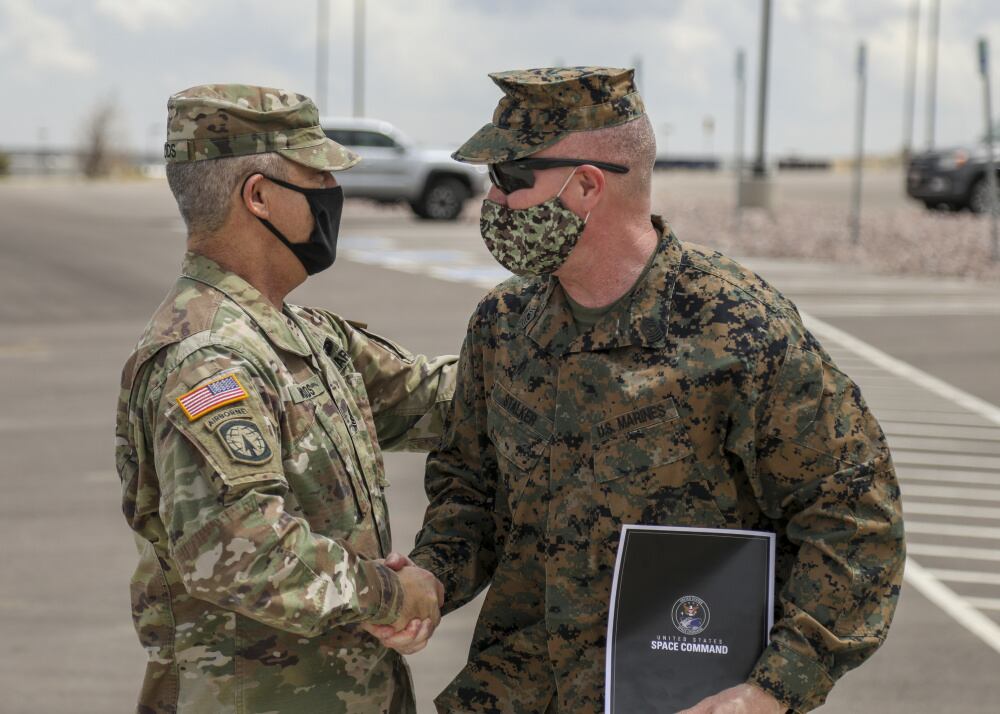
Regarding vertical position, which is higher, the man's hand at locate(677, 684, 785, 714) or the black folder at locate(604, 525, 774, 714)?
the black folder at locate(604, 525, 774, 714)

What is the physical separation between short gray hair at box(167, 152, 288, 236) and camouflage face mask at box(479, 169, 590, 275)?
1.53ft

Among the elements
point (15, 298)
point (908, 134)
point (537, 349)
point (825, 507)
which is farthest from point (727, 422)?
point (908, 134)

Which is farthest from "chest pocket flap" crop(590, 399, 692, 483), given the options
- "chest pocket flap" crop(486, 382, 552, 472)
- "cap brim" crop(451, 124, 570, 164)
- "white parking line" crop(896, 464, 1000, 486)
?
"white parking line" crop(896, 464, 1000, 486)

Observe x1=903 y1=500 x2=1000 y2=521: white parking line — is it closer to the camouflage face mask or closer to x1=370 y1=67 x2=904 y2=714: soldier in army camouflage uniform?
x1=370 y1=67 x2=904 y2=714: soldier in army camouflage uniform

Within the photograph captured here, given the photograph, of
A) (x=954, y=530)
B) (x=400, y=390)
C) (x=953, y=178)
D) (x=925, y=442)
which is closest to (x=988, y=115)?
(x=953, y=178)

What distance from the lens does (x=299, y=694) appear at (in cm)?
284

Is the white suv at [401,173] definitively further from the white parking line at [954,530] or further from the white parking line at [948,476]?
the white parking line at [954,530]

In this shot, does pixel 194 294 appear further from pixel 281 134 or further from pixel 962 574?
pixel 962 574

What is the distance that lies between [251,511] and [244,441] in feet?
0.43

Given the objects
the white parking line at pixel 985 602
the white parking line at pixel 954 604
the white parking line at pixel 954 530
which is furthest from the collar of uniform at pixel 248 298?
the white parking line at pixel 954 530

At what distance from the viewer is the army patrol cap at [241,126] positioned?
9.08 ft

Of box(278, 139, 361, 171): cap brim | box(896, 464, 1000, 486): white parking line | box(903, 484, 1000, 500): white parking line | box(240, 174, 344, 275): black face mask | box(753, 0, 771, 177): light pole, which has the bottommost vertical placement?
box(903, 484, 1000, 500): white parking line

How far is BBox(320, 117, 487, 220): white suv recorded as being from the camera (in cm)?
2792

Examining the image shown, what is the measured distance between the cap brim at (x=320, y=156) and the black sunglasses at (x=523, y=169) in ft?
1.10
